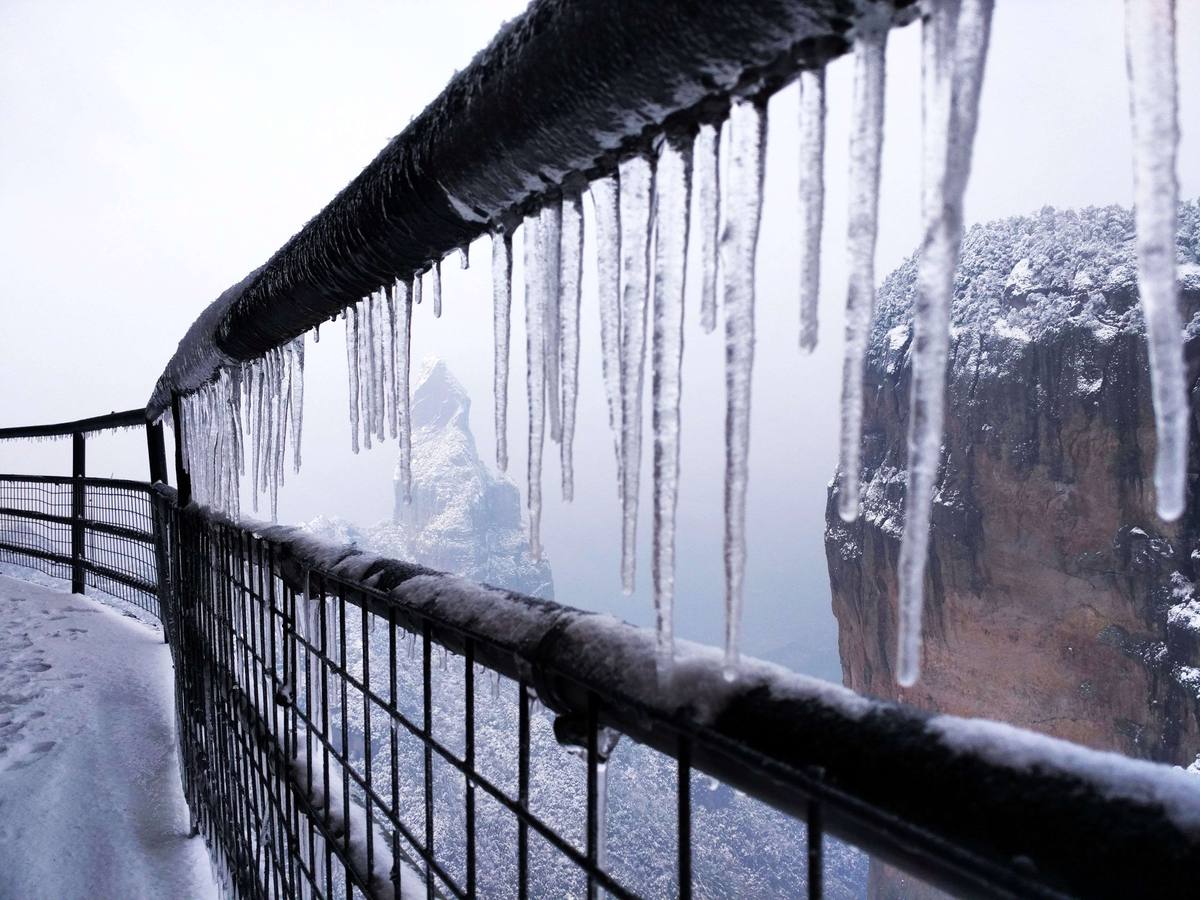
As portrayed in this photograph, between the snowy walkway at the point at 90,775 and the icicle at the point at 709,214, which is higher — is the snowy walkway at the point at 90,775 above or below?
below

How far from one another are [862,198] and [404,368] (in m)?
1.02

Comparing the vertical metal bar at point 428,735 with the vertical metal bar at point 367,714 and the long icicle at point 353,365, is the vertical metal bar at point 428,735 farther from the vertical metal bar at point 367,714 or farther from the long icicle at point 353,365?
the long icicle at point 353,365

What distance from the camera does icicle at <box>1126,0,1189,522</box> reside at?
0.39m

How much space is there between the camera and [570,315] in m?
0.85

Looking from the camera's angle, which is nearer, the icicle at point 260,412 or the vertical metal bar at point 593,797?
the vertical metal bar at point 593,797

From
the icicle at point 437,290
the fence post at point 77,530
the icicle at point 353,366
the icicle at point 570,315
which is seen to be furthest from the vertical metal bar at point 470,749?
the fence post at point 77,530

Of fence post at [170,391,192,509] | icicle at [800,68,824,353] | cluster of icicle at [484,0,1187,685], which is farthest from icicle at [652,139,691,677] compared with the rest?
fence post at [170,391,192,509]

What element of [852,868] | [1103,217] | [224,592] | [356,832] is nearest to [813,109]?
[356,832]

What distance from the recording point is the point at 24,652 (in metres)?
4.13

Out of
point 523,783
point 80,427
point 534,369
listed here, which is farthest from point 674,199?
point 80,427

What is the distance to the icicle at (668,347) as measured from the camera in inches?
23.9

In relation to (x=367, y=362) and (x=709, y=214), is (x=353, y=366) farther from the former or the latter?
(x=709, y=214)

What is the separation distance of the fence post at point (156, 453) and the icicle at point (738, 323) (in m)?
4.25

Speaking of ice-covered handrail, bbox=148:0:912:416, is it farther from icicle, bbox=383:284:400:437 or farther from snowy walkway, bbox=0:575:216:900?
snowy walkway, bbox=0:575:216:900
